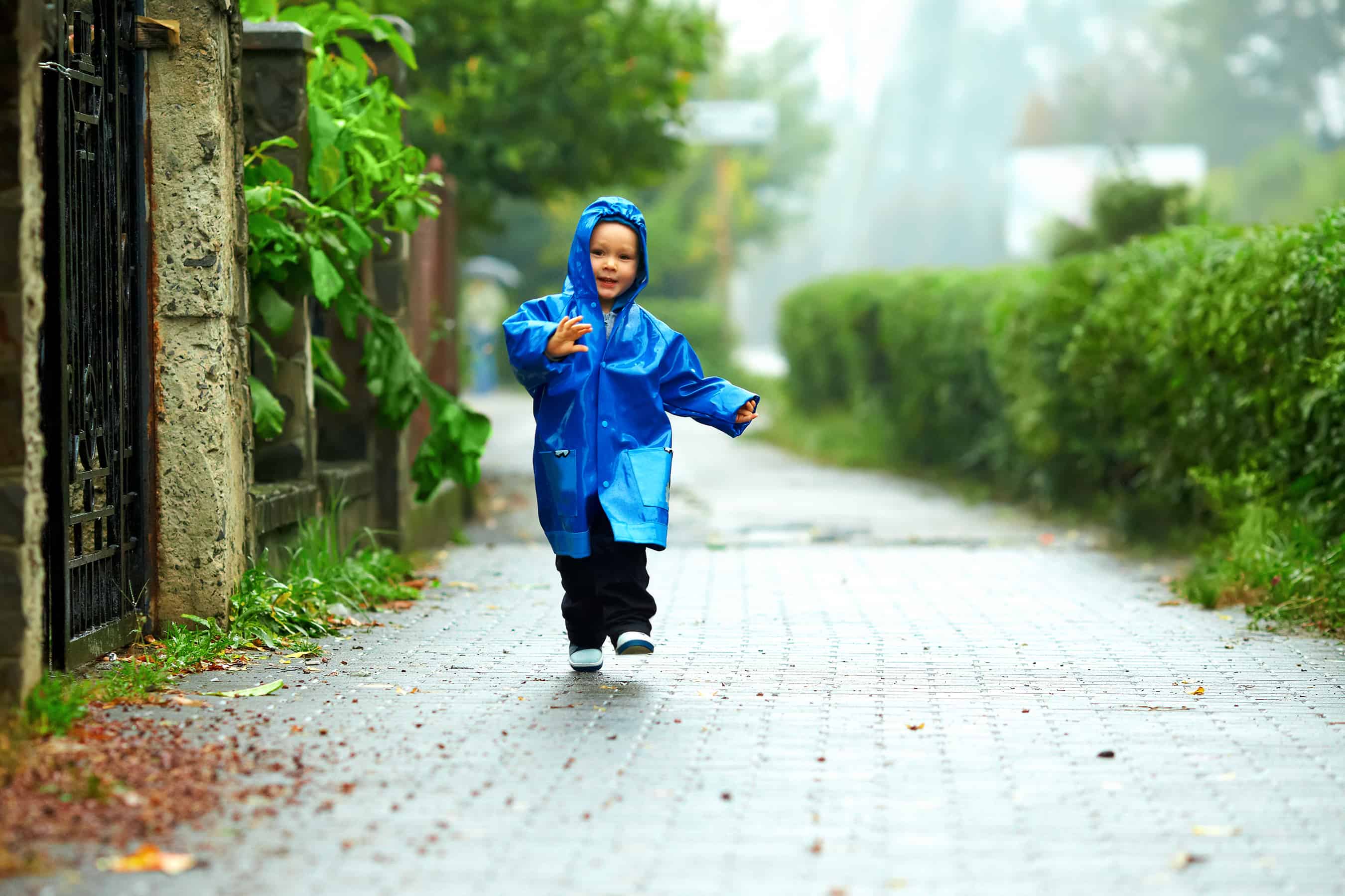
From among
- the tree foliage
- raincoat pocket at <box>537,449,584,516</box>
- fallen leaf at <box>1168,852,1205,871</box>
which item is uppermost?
the tree foliage

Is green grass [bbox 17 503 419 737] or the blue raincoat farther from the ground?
the blue raincoat

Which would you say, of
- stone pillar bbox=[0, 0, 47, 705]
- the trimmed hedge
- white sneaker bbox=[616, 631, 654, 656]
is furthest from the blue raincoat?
the trimmed hedge

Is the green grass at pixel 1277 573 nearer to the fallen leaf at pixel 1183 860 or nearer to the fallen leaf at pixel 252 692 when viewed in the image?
the fallen leaf at pixel 1183 860

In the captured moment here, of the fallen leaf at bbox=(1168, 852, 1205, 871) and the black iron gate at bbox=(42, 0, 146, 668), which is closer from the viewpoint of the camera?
the fallen leaf at bbox=(1168, 852, 1205, 871)

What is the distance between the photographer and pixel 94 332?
5711 millimetres

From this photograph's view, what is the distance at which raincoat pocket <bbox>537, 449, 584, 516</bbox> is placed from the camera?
573 centimetres

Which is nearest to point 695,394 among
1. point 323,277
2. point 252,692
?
point 252,692

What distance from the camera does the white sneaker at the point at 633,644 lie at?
18.7ft

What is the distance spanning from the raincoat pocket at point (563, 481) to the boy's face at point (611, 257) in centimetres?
60

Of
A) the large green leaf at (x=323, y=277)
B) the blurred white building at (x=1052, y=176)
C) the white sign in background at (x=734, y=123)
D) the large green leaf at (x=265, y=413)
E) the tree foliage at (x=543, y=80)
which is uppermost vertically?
the blurred white building at (x=1052, y=176)

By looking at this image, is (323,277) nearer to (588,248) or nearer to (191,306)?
(191,306)

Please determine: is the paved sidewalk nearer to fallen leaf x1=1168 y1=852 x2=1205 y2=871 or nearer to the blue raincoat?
fallen leaf x1=1168 y1=852 x2=1205 y2=871

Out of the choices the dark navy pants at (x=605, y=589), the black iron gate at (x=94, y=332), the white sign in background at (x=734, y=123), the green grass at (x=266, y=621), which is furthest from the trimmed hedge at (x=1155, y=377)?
the white sign in background at (x=734, y=123)

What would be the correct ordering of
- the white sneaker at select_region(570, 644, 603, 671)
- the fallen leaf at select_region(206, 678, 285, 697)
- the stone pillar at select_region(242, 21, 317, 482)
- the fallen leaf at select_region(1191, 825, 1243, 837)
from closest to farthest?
the fallen leaf at select_region(1191, 825, 1243, 837) < the fallen leaf at select_region(206, 678, 285, 697) < the white sneaker at select_region(570, 644, 603, 671) < the stone pillar at select_region(242, 21, 317, 482)
